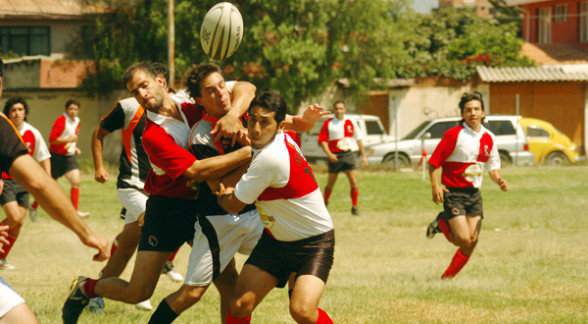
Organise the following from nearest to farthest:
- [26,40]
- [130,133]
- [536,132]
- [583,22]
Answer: [130,133] < [536,132] < [26,40] < [583,22]

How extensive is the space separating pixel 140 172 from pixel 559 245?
20.1 feet

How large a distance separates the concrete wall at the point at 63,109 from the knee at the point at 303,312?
1059 inches

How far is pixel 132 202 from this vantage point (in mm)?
8547

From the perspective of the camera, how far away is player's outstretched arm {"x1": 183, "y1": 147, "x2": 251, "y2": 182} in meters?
5.86

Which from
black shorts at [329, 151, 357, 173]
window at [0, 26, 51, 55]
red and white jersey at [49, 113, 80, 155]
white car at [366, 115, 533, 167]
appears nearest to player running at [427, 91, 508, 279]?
black shorts at [329, 151, 357, 173]

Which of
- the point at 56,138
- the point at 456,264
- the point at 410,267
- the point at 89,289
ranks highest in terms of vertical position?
the point at 56,138

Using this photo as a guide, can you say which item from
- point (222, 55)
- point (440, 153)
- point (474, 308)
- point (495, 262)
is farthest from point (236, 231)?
point (495, 262)

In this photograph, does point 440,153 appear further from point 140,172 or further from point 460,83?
point 460,83

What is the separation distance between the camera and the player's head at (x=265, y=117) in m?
5.80

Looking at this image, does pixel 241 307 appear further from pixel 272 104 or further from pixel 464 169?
pixel 464 169

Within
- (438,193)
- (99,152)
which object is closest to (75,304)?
(99,152)

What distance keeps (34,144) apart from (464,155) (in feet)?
17.0

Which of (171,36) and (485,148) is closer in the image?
(485,148)

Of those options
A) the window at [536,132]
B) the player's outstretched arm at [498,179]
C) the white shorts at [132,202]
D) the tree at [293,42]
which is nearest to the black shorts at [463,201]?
the player's outstretched arm at [498,179]
